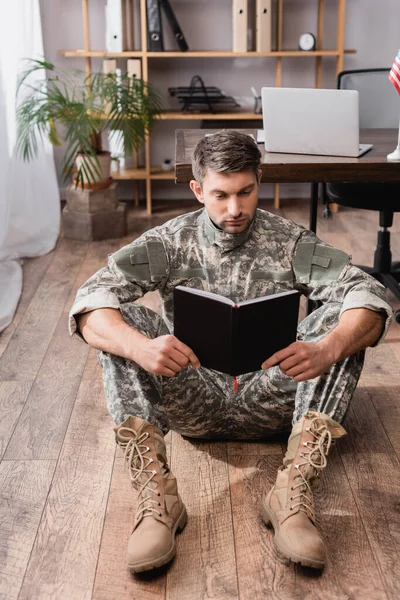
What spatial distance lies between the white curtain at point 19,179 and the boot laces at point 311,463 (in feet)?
6.34

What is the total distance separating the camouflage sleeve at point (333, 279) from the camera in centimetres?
169

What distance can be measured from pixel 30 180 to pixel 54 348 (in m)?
1.59

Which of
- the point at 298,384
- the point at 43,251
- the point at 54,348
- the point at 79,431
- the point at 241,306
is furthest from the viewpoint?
the point at 43,251

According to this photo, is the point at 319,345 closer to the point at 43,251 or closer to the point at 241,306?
the point at 241,306

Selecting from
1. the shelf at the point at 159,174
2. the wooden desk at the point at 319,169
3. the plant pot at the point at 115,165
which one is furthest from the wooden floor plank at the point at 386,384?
the plant pot at the point at 115,165

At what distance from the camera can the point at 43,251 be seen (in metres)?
3.84

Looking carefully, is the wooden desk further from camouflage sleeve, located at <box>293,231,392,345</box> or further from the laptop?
camouflage sleeve, located at <box>293,231,392,345</box>

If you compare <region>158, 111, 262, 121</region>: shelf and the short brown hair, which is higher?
the short brown hair

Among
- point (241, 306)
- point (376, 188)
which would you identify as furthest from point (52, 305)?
point (241, 306)

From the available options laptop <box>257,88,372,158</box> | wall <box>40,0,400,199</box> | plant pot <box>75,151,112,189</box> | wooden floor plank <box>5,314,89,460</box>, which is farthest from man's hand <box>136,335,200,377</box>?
wall <box>40,0,400,199</box>

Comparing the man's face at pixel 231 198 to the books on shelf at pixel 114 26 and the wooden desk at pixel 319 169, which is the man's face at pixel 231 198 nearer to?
the wooden desk at pixel 319 169

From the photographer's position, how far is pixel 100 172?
4.00 m

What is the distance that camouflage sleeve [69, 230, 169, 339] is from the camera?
1.70 m

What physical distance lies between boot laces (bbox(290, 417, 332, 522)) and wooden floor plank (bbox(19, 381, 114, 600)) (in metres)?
0.43
